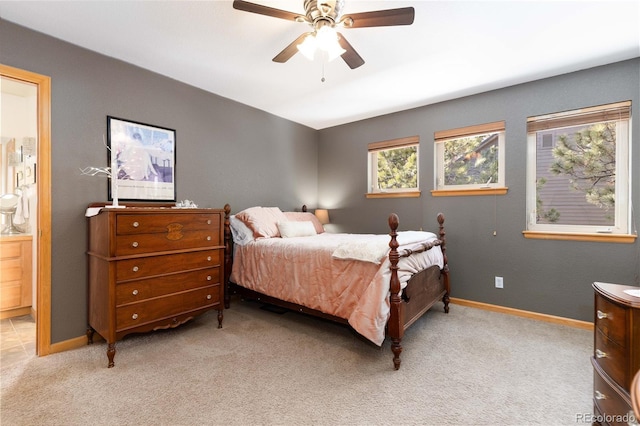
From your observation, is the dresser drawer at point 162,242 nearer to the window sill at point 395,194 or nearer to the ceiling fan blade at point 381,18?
the ceiling fan blade at point 381,18

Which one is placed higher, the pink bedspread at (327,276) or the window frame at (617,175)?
the window frame at (617,175)

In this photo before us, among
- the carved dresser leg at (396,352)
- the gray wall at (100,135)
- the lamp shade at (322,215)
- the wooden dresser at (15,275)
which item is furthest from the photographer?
the lamp shade at (322,215)

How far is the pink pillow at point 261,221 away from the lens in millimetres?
3238

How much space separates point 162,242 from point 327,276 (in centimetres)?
141

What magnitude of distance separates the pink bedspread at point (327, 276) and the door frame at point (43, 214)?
1.56 m

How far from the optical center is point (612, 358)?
1.25 meters

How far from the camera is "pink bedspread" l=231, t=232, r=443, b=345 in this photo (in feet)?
6.68

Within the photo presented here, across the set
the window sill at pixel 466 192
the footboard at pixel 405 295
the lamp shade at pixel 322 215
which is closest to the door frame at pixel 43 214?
the footboard at pixel 405 295

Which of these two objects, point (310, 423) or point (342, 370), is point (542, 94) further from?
point (310, 423)

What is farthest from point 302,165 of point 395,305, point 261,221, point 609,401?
point 609,401

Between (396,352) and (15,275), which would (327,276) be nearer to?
(396,352)

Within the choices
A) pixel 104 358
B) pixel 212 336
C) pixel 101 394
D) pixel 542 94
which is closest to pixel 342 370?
pixel 212 336

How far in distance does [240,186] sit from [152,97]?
1.35m

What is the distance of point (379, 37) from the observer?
88.0 inches
